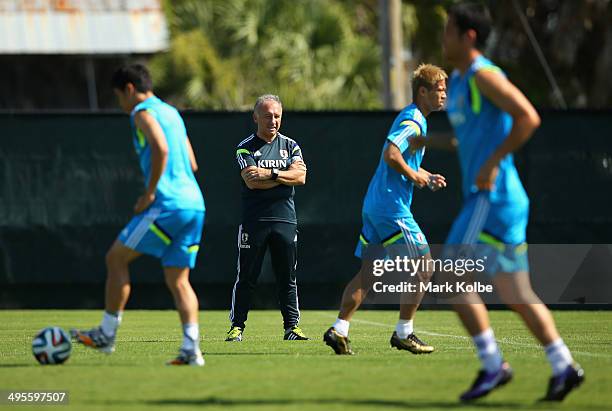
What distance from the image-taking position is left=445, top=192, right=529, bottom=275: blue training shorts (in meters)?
6.97

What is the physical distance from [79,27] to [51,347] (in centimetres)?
2143

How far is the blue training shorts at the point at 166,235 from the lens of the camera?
316 inches

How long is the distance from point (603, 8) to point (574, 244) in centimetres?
1015

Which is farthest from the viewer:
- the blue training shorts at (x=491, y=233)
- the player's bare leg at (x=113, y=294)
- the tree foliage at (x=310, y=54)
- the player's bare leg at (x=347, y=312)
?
the tree foliage at (x=310, y=54)

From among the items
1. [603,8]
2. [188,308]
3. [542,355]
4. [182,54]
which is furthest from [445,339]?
[182,54]

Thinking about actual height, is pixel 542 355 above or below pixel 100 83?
above

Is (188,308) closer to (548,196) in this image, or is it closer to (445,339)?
(445,339)

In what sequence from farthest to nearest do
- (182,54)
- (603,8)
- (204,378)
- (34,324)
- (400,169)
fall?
1. (182,54)
2. (603,8)
3. (34,324)
4. (400,169)
5. (204,378)

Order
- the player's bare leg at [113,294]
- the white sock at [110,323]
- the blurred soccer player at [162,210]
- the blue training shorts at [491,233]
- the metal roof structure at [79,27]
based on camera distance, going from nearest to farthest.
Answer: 1. the blue training shorts at [491,233]
2. the blurred soccer player at [162,210]
3. the player's bare leg at [113,294]
4. the white sock at [110,323]
5. the metal roof structure at [79,27]

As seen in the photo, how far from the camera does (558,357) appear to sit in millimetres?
6848

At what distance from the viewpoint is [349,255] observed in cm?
1605

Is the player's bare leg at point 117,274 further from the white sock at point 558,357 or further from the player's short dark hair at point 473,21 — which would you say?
the white sock at point 558,357

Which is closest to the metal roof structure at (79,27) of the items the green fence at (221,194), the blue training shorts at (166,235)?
the green fence at (221,194)

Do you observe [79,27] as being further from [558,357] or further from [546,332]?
[558,357]
